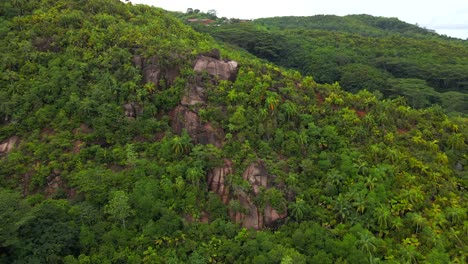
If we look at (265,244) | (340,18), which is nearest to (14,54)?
(265,244)

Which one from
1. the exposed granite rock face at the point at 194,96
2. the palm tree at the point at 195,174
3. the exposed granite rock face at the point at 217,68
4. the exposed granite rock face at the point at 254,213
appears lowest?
the exposed granite rock face at the point at 254,213

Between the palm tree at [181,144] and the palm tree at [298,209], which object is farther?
the palm tree at [181,144]

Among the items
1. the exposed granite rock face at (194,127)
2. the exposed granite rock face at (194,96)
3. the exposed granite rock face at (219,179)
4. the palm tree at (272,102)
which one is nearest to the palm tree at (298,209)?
the exposed granite rock face at (219,179)

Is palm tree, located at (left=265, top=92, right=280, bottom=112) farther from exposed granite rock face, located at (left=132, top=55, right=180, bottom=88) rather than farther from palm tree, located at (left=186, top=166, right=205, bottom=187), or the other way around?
exposed granite rock face, located at (left=132, top=55, right=180, bottom=88)

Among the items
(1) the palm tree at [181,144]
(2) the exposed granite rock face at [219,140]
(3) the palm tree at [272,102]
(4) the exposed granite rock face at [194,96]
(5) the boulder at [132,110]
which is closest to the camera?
(2) the exposed granite rock face at [219,140]

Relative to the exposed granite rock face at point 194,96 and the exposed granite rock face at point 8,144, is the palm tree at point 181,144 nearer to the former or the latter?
the exposed granite rock face at point 194,96

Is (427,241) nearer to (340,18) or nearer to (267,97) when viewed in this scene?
(267,97)

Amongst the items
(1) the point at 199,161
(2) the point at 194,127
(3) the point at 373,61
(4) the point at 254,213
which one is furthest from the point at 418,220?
(3) the point at 373,61

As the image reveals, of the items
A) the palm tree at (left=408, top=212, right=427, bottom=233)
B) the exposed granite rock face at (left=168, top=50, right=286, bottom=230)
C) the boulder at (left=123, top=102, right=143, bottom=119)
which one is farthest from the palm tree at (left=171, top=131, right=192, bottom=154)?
the palm tree at (left=408, top=212, right=427, bottom=233)
